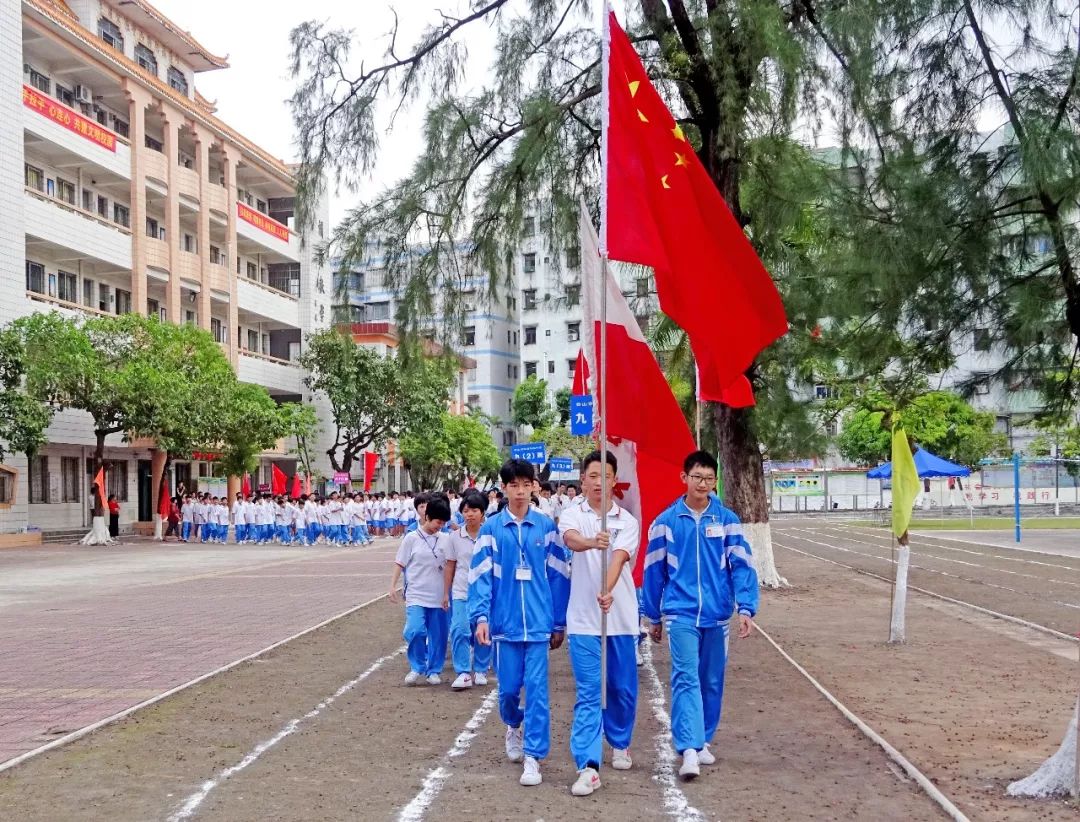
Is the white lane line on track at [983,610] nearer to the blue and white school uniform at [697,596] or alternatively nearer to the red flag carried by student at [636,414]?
the red flag carried by student at [636,414]

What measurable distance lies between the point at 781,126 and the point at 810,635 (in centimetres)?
539

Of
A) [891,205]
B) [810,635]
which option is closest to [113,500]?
[810,635]

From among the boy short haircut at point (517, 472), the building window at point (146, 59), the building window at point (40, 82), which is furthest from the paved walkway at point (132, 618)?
the building window at point (146, 59)

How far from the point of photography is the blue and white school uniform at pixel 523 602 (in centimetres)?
631

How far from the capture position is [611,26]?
25.0 ft

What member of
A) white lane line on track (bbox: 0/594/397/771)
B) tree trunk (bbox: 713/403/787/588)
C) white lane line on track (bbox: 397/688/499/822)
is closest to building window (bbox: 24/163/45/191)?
tree trunk (bbox: 713/403/787/588)

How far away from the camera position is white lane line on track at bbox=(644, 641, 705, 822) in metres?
5.57

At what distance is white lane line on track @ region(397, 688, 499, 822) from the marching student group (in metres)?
0.42

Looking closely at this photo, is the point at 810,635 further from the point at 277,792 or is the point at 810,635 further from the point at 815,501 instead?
the point at 815,501

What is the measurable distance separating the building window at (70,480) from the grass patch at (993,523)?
27206 millimetres

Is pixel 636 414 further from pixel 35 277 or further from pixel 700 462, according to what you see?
pixel 35 277

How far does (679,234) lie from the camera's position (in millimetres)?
7586

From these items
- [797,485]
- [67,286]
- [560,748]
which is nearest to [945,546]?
[797,485]

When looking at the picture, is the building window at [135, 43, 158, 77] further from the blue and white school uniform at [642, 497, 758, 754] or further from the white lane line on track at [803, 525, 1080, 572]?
the blue and white school uniform at [642, 497, 758, 754]
